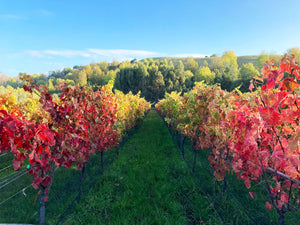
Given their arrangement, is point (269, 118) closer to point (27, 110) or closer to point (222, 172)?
point (222, 172)

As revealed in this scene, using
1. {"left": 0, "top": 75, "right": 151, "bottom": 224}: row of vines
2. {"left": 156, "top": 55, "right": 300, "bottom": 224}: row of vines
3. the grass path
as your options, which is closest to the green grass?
the grass path

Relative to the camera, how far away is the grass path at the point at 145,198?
3.66 metres

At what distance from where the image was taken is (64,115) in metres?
2.96

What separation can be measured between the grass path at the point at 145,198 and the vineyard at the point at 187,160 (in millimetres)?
26

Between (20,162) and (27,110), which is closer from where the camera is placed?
(20,162)

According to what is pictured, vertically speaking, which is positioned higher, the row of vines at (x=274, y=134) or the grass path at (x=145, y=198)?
the row of vines at (x=274, y=134)

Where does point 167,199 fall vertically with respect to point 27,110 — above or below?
below

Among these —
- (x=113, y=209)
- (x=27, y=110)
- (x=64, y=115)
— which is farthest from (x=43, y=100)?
(x=27, y=110)

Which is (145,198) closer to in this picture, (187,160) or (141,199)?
(141,199)

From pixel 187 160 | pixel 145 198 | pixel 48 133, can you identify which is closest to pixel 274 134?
pixel 48 133

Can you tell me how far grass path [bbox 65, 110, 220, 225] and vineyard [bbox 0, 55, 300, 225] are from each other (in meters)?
0.03

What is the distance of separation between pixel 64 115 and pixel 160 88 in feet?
140

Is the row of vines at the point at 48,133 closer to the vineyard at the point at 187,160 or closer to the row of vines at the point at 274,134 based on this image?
the vineyard at the point at 187,160

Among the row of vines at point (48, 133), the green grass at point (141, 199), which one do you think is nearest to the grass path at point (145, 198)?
the green grass at point (141, 199)
